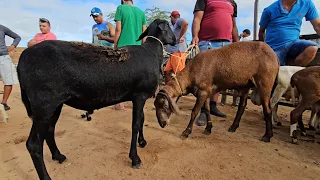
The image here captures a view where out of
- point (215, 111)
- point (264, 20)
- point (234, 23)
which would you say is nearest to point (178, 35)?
point (234, 23)

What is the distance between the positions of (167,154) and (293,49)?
3.38m

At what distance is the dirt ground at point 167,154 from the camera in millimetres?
3039

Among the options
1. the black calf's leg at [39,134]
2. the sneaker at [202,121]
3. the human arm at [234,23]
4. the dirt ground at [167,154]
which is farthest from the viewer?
the human arm at [234,23]

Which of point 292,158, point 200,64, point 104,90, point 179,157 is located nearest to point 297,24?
point 200,64

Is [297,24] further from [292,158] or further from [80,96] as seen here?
[80,96]

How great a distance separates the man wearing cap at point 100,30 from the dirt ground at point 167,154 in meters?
2.01

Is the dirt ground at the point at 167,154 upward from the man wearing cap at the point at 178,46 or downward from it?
downward

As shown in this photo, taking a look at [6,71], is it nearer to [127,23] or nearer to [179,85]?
[127,23]

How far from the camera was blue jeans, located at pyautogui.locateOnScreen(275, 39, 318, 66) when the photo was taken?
468 cm

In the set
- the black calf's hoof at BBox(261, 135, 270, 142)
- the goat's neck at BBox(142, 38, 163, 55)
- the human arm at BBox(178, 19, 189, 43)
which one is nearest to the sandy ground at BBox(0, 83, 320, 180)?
the black calf's hoof at BBox(261, 135, 270, 142)

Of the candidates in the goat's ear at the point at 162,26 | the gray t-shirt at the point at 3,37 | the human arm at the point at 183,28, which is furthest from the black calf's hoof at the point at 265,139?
the gray t-shirt at the point at 3,37

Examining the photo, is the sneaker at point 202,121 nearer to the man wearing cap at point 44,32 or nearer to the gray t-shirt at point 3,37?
the man wearing cap at point 44,32

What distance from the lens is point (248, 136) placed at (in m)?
4.33

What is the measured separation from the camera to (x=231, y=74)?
4.21 meters
